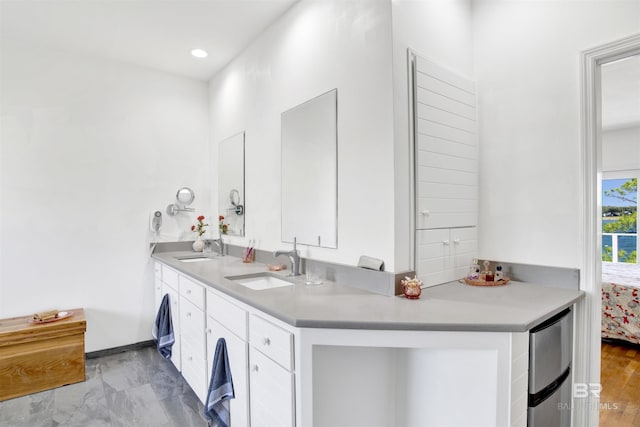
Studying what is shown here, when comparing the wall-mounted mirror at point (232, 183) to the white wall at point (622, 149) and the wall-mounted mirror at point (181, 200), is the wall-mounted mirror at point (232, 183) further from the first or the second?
the white wall at point (622, 149)

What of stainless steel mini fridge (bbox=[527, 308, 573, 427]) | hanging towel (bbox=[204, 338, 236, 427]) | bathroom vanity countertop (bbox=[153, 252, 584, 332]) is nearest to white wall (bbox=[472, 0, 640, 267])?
bathroom vanity countertop (bbox=[153, 252, 584, 332])

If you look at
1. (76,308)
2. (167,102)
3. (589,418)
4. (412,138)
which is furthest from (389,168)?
(76,308)

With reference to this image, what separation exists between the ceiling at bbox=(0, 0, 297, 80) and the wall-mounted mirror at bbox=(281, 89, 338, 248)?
84cm

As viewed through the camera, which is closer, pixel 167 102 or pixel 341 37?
pixel 341 37

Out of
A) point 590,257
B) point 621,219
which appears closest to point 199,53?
point 590,257

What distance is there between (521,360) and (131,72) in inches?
150

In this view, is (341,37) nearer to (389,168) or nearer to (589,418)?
(389,168)

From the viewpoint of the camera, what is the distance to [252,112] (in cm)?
297

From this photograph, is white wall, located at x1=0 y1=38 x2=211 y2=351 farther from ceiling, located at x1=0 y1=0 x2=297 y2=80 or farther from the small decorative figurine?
the small decorative figurine

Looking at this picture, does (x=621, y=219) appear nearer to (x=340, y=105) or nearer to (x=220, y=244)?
(x=340, y=105)

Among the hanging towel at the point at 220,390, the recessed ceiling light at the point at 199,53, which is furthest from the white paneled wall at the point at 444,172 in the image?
the recessed ceiling light at the point at 199,53

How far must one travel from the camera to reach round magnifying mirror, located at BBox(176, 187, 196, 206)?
3.55m

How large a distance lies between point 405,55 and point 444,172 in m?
0.66

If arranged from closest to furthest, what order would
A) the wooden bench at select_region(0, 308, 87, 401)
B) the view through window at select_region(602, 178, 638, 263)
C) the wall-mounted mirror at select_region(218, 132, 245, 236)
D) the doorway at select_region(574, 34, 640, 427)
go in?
the doorway at select_region(574, 34, 640, 427), the wooden bench at select_region(0, 308, 87, 401), the wall-mounted mirror at select_region(218, 132, 245, 236), the view through window at select_region(602, 178, 638, 263)
